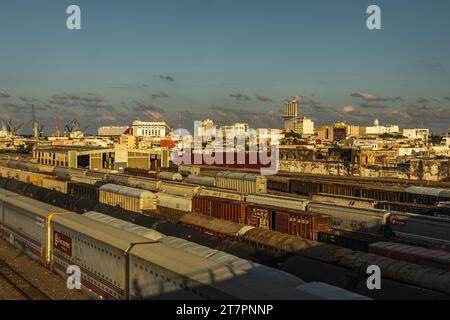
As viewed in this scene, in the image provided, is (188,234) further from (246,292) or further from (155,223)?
(246,292)

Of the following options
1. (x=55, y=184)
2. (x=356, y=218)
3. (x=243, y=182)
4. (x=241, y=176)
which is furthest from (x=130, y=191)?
(x=55, y=184)

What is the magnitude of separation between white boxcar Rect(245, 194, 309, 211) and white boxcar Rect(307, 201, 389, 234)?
143 centimetres

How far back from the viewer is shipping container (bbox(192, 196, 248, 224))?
109 ft

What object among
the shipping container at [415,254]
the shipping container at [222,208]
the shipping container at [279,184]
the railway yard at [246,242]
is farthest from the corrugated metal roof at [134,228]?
the shipping container at [279,184]

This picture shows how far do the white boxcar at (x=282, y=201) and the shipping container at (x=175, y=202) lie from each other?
4966 millimetres

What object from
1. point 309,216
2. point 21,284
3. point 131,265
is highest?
point 131,265

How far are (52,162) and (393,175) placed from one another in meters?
68.1

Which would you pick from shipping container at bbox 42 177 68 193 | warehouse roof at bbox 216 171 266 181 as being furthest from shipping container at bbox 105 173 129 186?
warehouse roof at bbox 216 171 266 181

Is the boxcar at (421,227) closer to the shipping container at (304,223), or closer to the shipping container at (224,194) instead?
the shipping container at (304,223)

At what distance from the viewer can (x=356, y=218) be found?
3033 centimetres

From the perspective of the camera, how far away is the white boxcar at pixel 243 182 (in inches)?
1981

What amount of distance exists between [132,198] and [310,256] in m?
21.3

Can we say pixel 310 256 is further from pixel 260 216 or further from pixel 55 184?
pixel 55 184

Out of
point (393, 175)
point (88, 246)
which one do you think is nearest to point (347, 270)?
point (88, 246)
